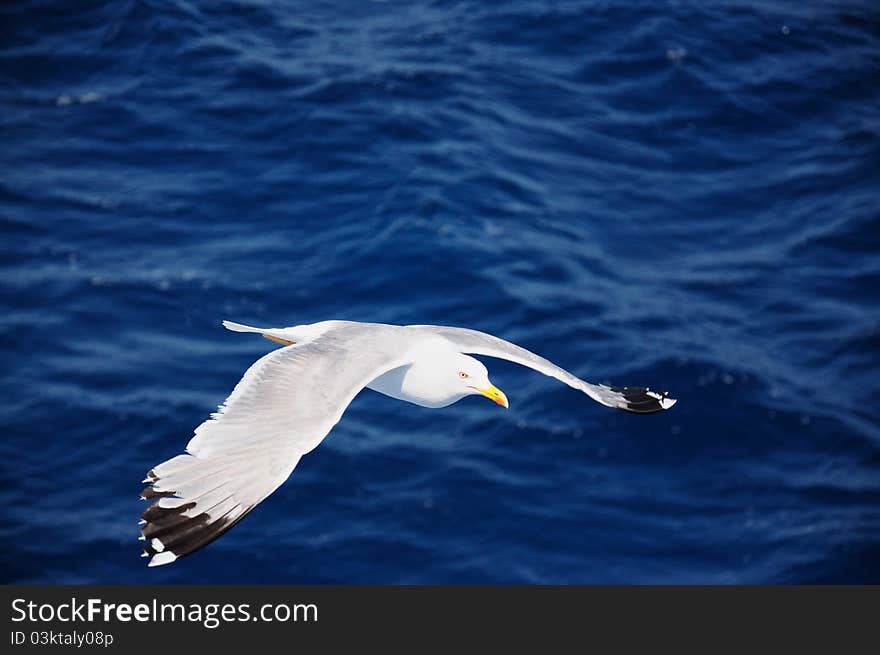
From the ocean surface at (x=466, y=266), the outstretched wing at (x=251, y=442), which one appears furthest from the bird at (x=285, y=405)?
the ocean surface at (x=466, y=266)

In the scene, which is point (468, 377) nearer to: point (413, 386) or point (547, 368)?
point (413, 386)

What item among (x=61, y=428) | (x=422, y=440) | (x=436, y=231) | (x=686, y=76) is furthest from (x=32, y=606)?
(x=686, y=76)

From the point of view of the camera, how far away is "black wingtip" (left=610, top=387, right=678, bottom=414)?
1356 centimetres

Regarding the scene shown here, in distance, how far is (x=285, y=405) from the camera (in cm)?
1069

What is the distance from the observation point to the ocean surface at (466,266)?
18.8m

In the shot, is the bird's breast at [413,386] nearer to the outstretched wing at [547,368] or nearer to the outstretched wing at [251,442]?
the outstretched wing at [547,368]

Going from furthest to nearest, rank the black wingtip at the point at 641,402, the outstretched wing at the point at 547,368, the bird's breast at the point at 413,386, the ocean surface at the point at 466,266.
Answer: the ocean surface at the point at 466,266 < the black wingtip at the point at 641,402 < the outstretched wing at the point at 547,368 < the bird's breast at the point at 413,386

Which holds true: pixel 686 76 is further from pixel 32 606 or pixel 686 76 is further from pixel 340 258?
pixel 32 606

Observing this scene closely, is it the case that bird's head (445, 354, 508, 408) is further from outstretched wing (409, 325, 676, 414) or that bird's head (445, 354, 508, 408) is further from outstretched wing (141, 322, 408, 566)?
outstretched wing (141, 322, 408, 566)

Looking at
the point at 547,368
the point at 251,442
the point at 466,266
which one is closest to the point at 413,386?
the point at 547,368

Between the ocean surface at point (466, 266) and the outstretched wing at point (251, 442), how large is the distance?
292 inches

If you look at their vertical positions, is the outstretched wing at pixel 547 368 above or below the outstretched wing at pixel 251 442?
above

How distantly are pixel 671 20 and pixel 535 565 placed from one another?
1378 centimetres

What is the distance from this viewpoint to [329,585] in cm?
1798
